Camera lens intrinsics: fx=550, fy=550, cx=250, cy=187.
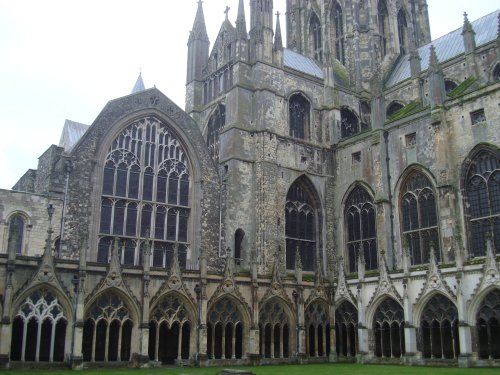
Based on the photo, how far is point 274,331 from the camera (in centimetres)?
2970

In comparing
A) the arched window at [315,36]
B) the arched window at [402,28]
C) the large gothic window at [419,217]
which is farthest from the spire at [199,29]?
the large gothic window at [419,217]

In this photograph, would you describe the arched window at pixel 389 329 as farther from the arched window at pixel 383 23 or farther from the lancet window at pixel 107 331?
the arched window at pixel 383 23

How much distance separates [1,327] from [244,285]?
11.9m

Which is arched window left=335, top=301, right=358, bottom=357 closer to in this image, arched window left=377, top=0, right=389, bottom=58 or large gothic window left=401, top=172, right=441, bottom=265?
large gothic window left=401, top=172, right=441, bottom=265

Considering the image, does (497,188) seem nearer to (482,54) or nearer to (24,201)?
(482,54)

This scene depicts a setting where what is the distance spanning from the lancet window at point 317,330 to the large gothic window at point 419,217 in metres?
6.42

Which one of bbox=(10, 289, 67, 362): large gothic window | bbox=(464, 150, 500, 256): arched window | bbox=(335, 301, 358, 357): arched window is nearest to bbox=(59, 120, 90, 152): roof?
bbox=(10, 289, 67, 362): large gothic window

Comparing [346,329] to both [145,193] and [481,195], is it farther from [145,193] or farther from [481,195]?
[145,193]

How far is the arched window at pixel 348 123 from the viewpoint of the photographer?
42.7m

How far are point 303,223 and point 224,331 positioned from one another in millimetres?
12424

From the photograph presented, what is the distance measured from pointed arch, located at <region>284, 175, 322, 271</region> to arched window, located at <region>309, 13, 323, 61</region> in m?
17.4

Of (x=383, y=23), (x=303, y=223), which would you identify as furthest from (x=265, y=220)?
(x=383, y=23)

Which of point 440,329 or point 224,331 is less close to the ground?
point 440,329

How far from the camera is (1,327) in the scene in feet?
71.8
